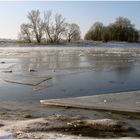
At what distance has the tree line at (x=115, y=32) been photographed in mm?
67062

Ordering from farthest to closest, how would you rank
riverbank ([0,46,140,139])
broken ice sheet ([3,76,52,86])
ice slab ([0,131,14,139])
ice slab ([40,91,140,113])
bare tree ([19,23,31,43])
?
1. bare tree ([19,23,31,43])
2. broken ice sheet ([3,76,52,86])
3. ice slab ([40,91,140,113])
4. riverbank ([0,46,140,139])
5. ice slab ([0,131,14,139])

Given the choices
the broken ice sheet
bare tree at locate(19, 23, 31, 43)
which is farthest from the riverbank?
bare tree at locate(19, 23, 31, 43)

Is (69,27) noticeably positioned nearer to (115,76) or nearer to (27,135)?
(115,76)

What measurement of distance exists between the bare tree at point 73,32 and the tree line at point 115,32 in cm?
300

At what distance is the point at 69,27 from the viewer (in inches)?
2751

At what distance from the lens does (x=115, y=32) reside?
2650 inches

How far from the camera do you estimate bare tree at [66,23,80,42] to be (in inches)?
2731

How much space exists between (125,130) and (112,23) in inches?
2668

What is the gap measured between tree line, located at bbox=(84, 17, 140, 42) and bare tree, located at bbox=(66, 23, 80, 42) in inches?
118

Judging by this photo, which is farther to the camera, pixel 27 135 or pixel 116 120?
pixel 116 120

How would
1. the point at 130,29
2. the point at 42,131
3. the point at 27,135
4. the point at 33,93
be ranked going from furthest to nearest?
the point at 130,29 → the point at 33,93 → the point at 42,131 → the point at 27,135

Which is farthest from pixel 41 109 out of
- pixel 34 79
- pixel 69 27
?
pixel 69 27

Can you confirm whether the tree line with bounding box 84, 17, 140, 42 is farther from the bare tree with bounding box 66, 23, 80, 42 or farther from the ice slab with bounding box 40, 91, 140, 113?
the ice slab with bounding box 40, 91, 140, 113

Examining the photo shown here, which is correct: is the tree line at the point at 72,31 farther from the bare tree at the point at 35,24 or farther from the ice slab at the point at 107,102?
the ice slab at the point at 107,102
